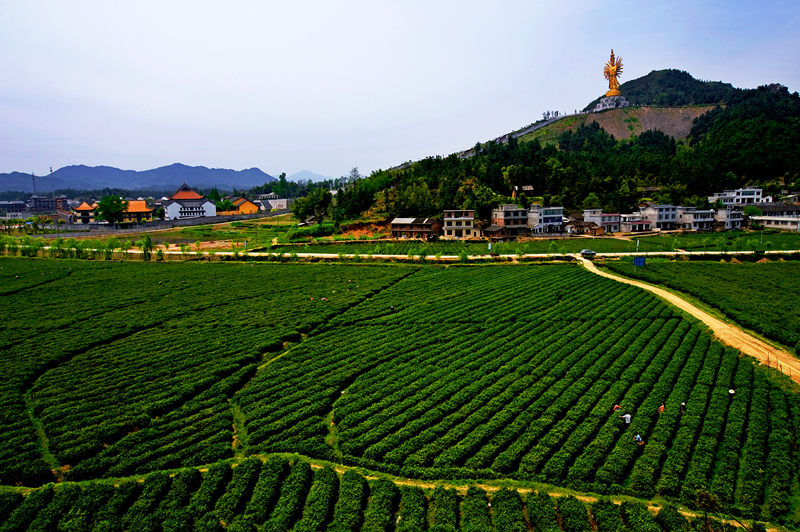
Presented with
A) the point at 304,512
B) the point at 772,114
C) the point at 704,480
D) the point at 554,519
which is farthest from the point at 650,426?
the point at 772,114

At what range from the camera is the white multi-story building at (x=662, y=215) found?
7612 cm

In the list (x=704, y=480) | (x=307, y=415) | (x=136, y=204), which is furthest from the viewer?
(x=136, y=204)

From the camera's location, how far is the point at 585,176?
8988 cm

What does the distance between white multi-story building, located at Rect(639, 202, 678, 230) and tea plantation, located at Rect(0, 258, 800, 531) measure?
54573mm

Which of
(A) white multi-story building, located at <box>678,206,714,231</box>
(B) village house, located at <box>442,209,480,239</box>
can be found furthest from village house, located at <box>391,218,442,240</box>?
(A) white multi-story building, located at <box>678,206,714,231</box>

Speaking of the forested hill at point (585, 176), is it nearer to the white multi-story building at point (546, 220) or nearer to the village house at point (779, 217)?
the white multi-story building at point (546, 220)

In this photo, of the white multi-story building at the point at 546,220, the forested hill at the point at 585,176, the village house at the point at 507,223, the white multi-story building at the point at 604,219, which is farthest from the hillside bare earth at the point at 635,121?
the village house at the point at 507,223

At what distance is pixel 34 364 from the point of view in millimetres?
21969

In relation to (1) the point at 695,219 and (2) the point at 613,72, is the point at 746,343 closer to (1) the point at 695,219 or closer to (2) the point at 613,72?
(1) the point at 695,219

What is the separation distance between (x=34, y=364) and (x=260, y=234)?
61.8 m

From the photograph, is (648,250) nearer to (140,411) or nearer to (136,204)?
(140,411)

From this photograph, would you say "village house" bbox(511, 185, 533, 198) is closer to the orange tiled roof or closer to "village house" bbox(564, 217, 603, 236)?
"village house" bbox(564, 217, 603, 236)

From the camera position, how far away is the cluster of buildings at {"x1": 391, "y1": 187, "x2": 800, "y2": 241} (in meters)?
71.0

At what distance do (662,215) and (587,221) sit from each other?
13.7 meters
